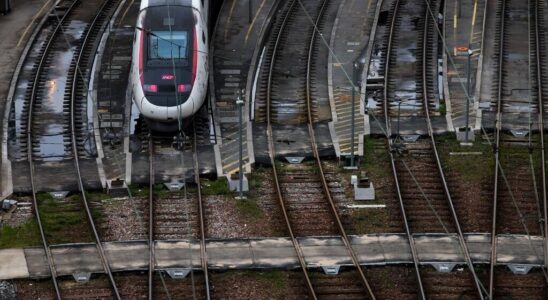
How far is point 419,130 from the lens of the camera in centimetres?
4906

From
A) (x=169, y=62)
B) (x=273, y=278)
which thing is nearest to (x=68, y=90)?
(x=169, y=62)

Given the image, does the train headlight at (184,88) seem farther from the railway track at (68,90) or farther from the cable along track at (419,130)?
the cable along track at (419,130)

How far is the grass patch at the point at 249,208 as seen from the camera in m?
42.2

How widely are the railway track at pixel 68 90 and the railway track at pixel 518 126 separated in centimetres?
1322

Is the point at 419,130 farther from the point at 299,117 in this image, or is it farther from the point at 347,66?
the point at 347,66

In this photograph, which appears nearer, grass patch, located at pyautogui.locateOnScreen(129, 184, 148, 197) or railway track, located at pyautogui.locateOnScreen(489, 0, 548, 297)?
railway track, located at pyautogui.locateOnScreen(489, 0, 548, 297)

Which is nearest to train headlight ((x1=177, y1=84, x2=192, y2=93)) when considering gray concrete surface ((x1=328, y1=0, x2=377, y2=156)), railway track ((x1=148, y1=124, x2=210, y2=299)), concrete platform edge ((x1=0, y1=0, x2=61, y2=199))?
railway track ((x1=148, y1=124, x2=210, y2=299))

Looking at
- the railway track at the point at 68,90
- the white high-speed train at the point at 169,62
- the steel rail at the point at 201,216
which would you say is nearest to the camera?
the steel rail at the point at 201,216

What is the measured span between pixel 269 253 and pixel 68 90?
57.8 ft

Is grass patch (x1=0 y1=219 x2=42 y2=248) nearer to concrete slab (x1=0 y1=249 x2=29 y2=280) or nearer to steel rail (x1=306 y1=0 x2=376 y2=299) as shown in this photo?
concrete slab (x1=0 y1=249 x2=29 y2=280)

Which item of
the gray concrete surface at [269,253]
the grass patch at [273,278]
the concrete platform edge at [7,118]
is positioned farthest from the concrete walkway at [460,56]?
the concrete platform edge at [7,118]

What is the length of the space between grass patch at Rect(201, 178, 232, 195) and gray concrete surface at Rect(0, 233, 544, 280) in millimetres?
4296

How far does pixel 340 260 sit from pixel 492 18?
2698cm

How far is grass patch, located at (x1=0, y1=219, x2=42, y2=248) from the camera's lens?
40094mm
